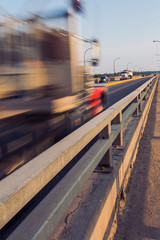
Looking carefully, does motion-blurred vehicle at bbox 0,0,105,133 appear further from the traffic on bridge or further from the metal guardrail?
the metal guardrail

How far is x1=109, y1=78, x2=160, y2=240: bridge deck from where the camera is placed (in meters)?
3.45

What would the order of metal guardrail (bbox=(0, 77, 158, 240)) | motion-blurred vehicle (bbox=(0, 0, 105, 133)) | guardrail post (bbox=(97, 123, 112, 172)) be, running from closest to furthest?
metal guardrail (bbox=(0, 77, 158, 240)) → guardrail post (bbox=(97, 123, 112, 172)) → motion-blurred vehicle (bbox=(0, 0, 105, 133))

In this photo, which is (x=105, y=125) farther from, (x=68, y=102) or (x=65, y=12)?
(x=65, y=12)

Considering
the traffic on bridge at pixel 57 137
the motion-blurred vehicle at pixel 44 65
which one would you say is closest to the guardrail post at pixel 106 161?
the traffic on bridge at pixel 57 137

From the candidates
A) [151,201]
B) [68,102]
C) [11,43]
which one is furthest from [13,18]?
[151,201]

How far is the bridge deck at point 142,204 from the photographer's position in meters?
3.45

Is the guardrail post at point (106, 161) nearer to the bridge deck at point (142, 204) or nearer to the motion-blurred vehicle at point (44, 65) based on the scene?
the bridge deck at point (142, 204)

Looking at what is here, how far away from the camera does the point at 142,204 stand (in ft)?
13.8

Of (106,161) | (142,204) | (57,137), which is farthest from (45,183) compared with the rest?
(57,137)

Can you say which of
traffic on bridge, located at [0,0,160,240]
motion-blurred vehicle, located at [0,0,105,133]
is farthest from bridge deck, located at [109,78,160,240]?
motion-blurred vehicle, located at [0,0,105,133]

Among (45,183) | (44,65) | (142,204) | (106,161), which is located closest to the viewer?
(45,183)

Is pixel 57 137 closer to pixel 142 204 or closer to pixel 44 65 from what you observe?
pixel 44 65

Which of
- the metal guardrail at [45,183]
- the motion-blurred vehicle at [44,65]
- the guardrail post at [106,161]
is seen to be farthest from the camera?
the motion-blurred vehicle at [44,65]

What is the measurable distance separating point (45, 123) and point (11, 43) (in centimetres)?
226
